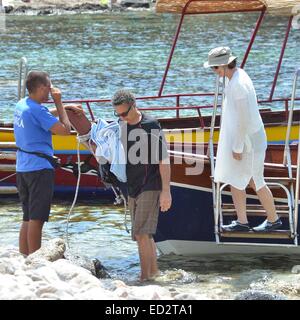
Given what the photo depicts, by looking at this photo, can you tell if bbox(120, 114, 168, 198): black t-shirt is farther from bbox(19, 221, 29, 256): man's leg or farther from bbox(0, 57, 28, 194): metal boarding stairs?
bbox(0, 57, 28, 194): metal boarding stairs

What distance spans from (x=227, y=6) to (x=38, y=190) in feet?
15.0

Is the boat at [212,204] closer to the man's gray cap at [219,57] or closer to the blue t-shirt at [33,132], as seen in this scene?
the man's gray cap at [219,57]

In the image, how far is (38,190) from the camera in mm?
9977

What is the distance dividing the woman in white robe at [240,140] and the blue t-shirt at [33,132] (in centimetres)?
167

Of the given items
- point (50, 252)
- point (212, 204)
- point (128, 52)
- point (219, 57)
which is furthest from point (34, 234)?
point (128, 52)

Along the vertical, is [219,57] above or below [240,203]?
above

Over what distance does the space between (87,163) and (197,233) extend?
140 centimetres

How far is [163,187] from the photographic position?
31.8 ft

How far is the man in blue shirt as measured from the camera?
9867 mm

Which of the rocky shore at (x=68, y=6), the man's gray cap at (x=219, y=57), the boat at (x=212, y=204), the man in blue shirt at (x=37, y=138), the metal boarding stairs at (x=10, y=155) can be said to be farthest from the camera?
the rocky shore at (x=68, y=6)

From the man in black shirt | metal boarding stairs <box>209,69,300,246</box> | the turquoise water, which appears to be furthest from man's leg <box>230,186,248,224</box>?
the turquoise water

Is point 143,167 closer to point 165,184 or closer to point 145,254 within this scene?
point 165,184

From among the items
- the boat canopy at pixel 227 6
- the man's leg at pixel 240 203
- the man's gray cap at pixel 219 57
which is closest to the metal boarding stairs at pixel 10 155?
the boat canopy at pixel 227 6

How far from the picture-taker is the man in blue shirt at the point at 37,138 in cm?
987
